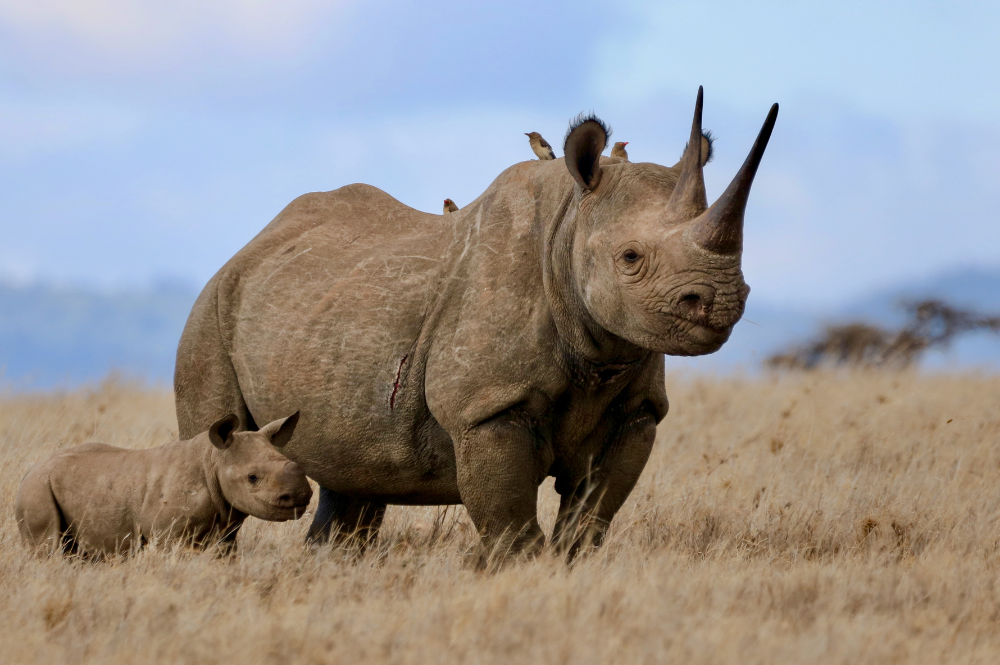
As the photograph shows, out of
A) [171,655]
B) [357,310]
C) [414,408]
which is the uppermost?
[357,310]

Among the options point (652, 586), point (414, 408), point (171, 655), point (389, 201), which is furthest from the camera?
point (389, 201)

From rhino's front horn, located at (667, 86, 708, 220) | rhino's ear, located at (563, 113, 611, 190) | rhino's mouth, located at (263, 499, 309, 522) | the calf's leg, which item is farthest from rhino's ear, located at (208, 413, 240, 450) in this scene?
rhino's front horn, located at (667, 86, 708, 220)

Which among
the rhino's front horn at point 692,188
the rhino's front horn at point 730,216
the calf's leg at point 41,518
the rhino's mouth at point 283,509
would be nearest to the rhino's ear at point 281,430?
the rhino's mouth at point 283,509

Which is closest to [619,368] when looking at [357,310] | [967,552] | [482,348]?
[482,348]

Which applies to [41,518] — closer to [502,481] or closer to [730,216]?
[502,481]

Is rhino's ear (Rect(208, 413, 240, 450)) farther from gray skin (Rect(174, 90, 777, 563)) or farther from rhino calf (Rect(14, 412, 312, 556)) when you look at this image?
gray skin (Rect(174, 90, 777, 563))

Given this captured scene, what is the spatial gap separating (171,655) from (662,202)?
2737 millimetres

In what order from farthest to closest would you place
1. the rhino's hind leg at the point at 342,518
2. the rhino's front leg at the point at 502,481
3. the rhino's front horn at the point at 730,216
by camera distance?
the rhino's hind leg at the point at 342,518 < the rhino's front leg at the point at 502,481 < the rhino's front horn at the point at 730,216

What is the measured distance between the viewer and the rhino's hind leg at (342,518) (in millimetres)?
7598

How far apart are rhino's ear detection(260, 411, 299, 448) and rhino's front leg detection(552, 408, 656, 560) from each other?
1.40 meters

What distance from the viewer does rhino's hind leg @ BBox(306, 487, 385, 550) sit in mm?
7598

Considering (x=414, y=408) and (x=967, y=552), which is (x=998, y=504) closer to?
(x=967, y=552)

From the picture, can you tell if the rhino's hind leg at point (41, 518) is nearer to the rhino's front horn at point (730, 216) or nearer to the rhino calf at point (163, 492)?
the rhino calf at point (163, 492)

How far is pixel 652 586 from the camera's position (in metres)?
5.18
